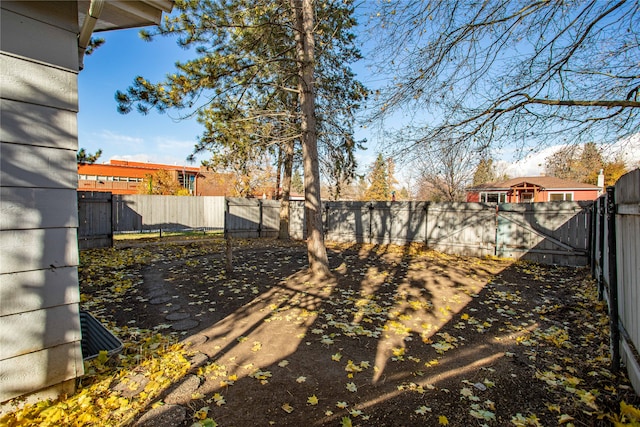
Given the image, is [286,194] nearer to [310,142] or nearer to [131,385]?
[310,142]

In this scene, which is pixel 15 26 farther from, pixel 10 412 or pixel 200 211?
pixel 200 211

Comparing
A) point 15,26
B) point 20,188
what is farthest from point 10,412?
point 15,26

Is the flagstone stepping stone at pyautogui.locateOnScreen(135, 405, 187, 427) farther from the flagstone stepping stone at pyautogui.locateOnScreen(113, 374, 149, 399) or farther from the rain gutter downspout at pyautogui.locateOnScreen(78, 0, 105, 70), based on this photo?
the rain gutter downspout at pyautogui.locateOnScreen(78, 0, 105, 70)

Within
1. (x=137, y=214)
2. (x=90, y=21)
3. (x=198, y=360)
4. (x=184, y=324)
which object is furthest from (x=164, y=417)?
(x=137, y=214)

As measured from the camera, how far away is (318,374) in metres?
2.87

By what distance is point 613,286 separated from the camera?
298 cm

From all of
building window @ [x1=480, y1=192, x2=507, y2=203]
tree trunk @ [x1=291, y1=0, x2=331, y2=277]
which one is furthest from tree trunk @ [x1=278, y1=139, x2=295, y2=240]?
building window @ [x1=480, y1=192, x2=507, y2=203]

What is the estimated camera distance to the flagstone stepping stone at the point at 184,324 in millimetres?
3874

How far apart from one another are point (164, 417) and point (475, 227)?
1019cm

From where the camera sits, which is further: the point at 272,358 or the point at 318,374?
the point at 272,358

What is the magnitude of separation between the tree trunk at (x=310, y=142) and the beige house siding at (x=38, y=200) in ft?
14.7

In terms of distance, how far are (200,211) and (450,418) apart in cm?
1648

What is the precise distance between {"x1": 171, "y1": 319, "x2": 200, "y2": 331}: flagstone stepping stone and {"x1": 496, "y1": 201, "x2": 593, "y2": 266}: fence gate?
30.6 feet

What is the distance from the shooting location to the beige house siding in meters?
2.08
